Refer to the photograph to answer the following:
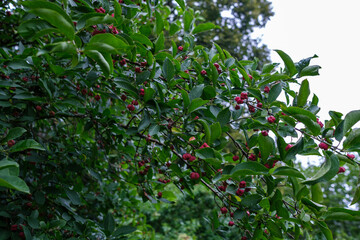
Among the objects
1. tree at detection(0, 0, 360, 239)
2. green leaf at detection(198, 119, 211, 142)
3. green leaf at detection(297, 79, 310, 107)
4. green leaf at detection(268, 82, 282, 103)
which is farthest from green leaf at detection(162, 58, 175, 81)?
green leaf at detection(297, 79, 310, 107)

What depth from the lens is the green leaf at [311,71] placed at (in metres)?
1.40

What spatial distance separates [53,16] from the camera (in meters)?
0.85

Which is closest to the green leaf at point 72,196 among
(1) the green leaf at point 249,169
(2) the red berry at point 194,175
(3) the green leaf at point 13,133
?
(3) the green leaf at point 13,133

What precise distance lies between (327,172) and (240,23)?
10.3m

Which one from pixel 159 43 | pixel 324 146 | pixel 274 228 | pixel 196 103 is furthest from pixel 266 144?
pixel 159 43

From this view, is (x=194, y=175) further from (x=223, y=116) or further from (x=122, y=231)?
(x=122, y=231)

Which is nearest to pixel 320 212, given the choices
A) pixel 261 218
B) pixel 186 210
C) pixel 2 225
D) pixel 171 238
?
pixel 261 218

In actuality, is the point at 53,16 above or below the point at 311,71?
below

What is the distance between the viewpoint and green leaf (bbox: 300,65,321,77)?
140 cm

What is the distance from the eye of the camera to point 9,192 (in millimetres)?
2287

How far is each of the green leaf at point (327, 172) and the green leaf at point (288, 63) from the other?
19.4 inches

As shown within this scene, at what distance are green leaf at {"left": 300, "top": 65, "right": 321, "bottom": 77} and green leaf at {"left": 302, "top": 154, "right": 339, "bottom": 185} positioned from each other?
1.47 ft

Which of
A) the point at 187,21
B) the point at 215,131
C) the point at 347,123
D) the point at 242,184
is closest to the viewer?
the point at 347,123

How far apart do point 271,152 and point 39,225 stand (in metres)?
1.55
